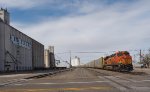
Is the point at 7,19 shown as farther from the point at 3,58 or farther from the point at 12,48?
the point at 3,58

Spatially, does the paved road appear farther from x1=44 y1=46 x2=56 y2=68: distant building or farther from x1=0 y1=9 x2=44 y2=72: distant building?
x1=44 y1=46 x2=56 y2=68: distant building

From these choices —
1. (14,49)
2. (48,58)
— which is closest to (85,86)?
(14,49)

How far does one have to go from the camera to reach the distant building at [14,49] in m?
79.1

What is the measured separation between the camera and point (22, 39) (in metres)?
99.9

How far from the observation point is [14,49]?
292ft

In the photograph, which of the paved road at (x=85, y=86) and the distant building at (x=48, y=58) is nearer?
the paved road at (x=85, y=86)

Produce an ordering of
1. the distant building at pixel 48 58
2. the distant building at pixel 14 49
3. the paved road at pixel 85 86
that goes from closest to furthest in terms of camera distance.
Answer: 1. the paved road at pixel 85 86
2. the distant building at pixel 14 49
3. the distant building at pixel 48 58

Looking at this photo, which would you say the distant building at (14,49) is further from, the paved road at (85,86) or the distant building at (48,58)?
the paved road at (85,86)

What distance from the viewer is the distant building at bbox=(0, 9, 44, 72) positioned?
79.1 meters

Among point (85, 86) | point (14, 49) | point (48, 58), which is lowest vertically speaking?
point (85, 86)

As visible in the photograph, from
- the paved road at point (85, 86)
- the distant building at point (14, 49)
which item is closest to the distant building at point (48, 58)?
the distant building at point (14, 49)

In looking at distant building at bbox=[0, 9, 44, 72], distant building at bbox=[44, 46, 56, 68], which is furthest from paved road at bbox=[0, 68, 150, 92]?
distant building at bbox=[44, 46, 56, 68]

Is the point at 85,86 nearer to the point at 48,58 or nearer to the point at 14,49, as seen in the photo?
the point at 14,49

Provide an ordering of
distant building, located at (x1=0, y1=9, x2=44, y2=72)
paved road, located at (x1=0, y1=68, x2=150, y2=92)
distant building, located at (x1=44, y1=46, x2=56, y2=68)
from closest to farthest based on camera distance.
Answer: paved road, located at (x1=0, y1=68, x2=150, y2=92) → distant building, located at (x1=0, y1=9, x2=44, y2=72) → distant building, located at (x1=44, y1=46, x2=56, y2=68)
